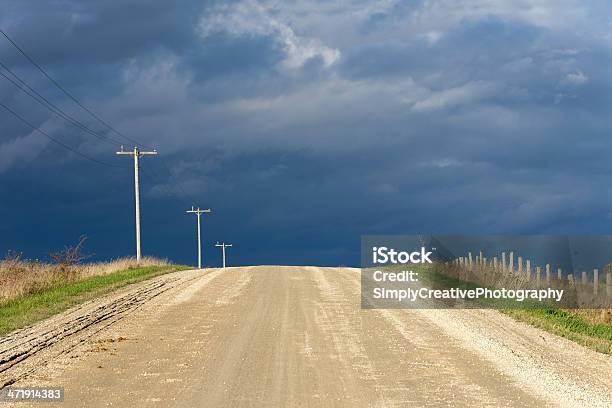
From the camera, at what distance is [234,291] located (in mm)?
24688

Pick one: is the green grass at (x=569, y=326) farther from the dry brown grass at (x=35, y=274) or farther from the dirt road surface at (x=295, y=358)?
the dry brown grass at (x=35, y=274)

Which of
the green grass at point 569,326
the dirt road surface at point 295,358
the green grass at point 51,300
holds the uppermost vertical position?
the green grass at point 51,300

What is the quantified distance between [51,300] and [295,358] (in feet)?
40.8

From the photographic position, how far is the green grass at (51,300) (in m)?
19.0

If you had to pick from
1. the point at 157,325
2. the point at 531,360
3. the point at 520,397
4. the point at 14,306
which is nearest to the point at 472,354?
the point at 531,360

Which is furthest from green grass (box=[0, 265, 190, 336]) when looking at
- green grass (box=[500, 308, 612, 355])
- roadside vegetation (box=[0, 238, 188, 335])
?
green grass (box=[500, 308, 612, 355])

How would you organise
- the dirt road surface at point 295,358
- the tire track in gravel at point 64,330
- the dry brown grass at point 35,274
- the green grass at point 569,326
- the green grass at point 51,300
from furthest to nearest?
the dry brown grass at point 35,274, the green grass at point 51,300, the green grass at point 569,326, the tire track in gravel at point 64,330, the dirt road surface at point 295,358

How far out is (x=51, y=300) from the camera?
23.2 meters

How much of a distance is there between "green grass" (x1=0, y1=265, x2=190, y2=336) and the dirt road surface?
87 centimetres

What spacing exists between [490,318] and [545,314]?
8.06ft

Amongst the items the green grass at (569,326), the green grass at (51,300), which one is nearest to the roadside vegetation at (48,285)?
the green grass at (51,300)

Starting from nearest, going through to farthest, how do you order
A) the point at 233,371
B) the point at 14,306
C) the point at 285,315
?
the point at 233,371
the point at 285,315
the point at 14,306

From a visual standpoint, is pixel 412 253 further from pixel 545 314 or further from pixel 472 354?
pixel 472 354

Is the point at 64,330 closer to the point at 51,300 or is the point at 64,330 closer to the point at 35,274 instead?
the point at 51,300
